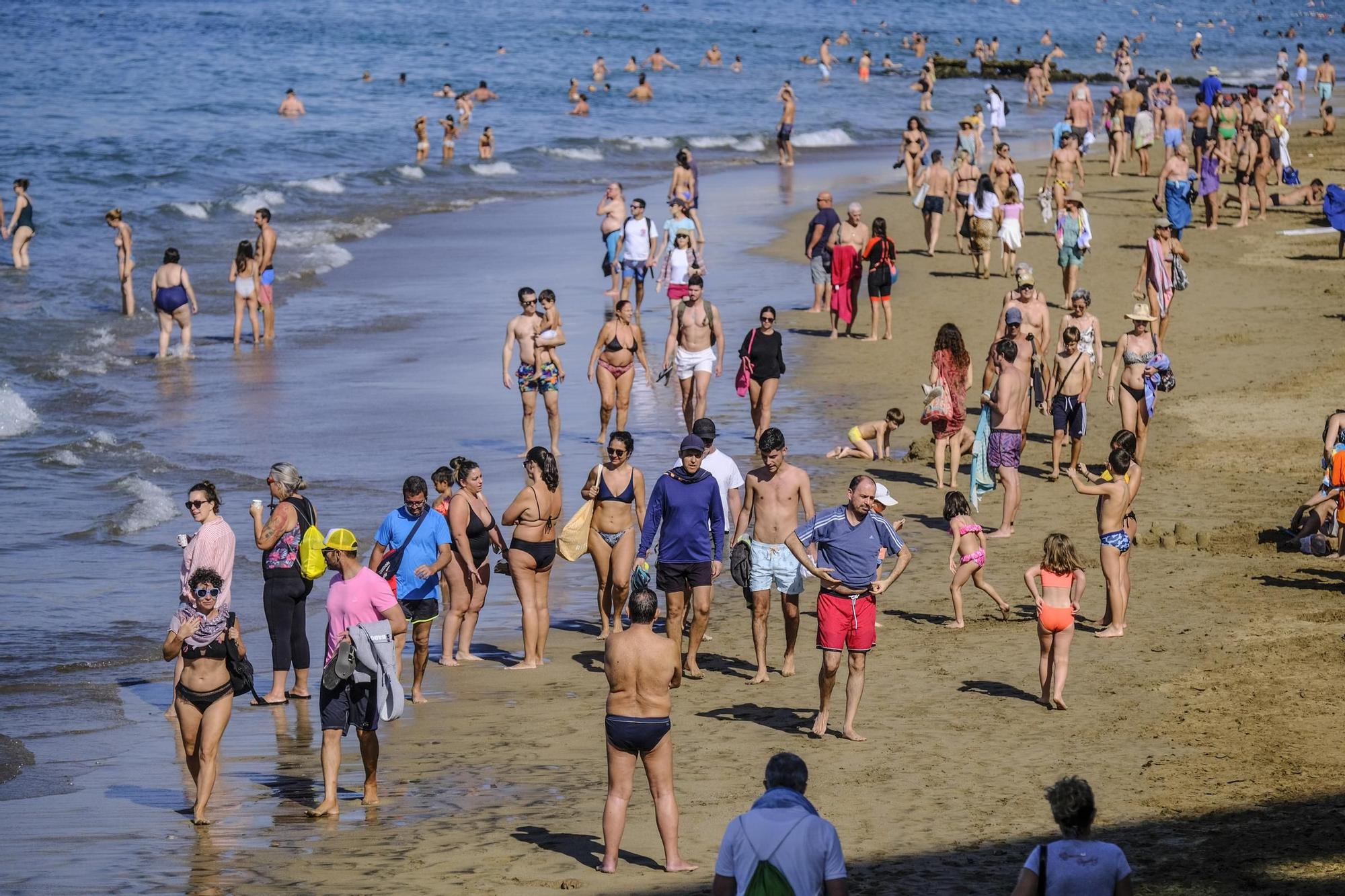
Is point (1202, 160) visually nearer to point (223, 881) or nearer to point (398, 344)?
point (398, 344)

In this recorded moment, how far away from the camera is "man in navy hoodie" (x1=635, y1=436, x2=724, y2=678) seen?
10695mm

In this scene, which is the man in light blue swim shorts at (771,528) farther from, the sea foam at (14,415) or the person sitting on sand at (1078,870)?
the sea foam at (14,415)

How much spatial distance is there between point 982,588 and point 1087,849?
640 centimetres

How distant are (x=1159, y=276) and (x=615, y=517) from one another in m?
10.3

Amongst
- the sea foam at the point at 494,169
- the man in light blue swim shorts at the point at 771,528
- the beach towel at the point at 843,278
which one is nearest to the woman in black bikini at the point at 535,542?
the man in light blue swim shorts at the point at 771,528

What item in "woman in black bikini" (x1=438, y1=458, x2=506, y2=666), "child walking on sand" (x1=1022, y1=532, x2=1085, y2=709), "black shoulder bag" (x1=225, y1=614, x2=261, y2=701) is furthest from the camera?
"woman in black bikini" (x1=438, y1=458, x2=506, y2=666)

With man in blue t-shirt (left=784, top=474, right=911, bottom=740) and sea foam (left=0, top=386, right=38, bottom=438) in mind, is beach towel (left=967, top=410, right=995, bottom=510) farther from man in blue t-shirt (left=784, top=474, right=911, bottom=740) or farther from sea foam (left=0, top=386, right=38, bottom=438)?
sea foam (left=0, top=386, right=38, bottom=438)

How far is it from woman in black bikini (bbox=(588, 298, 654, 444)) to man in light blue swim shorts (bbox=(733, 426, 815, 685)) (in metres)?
5.23

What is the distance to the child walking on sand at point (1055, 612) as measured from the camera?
10.2 meters

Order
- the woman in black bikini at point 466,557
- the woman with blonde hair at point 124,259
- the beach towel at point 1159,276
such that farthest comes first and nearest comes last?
the woman with blonde hair at point 124,259 → the beach towel at point 1159,276 → the woman in black bikini at point 466,557

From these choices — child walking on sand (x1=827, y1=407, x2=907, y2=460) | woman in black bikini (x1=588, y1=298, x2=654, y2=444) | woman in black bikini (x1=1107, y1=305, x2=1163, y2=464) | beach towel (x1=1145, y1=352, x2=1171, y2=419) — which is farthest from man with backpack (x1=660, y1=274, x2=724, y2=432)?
beach towel (x1=1145, y1=352, x2=1171, y2=419)

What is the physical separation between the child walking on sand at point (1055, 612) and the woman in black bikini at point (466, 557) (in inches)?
146

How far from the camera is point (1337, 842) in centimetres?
785

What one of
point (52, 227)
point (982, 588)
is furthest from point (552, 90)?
point (982, 588)
